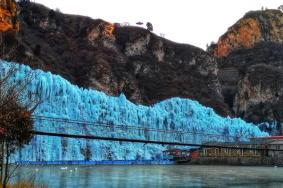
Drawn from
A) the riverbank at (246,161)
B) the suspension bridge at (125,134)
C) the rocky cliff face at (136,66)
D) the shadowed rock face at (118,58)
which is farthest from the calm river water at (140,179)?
the shadowed rock face at (118,58)

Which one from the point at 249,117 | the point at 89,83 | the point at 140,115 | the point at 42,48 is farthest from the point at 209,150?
the point at 249,117

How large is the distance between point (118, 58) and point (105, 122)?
39.6 metres

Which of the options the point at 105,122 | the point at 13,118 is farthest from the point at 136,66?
the point at 13,118

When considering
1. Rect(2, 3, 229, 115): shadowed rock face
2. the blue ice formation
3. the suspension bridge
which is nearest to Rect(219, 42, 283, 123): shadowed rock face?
Rect(2, 3, 229, 115): shadowed rock face

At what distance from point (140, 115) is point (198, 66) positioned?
51280 mm

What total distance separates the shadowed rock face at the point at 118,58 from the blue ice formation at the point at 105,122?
34.1 ft

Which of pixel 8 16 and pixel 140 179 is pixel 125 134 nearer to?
pixel 8 16

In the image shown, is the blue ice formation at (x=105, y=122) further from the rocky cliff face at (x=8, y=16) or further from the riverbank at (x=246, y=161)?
the rocky cliff face at (x=8, y=16)

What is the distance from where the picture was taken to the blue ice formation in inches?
3634

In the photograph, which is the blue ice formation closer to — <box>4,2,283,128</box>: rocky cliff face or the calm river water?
<box>4,2,283,128</box>: rocky cliff face

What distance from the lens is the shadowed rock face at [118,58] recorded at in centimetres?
13312

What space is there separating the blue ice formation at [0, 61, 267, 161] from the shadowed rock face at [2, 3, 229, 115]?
10.4 metres

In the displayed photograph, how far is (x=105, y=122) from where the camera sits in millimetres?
113312

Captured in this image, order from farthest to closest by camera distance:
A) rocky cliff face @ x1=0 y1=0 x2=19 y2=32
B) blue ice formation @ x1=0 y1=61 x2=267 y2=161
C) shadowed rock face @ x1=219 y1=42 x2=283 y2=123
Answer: shadowed rock face @ x1=219 y1=42 x2=283 y2=123 → rocky cliff face @ x1=0 y1=0 x2=19 y2=32 → blue ice formation @ x1=0 y1=61 x2=267 y2=161
